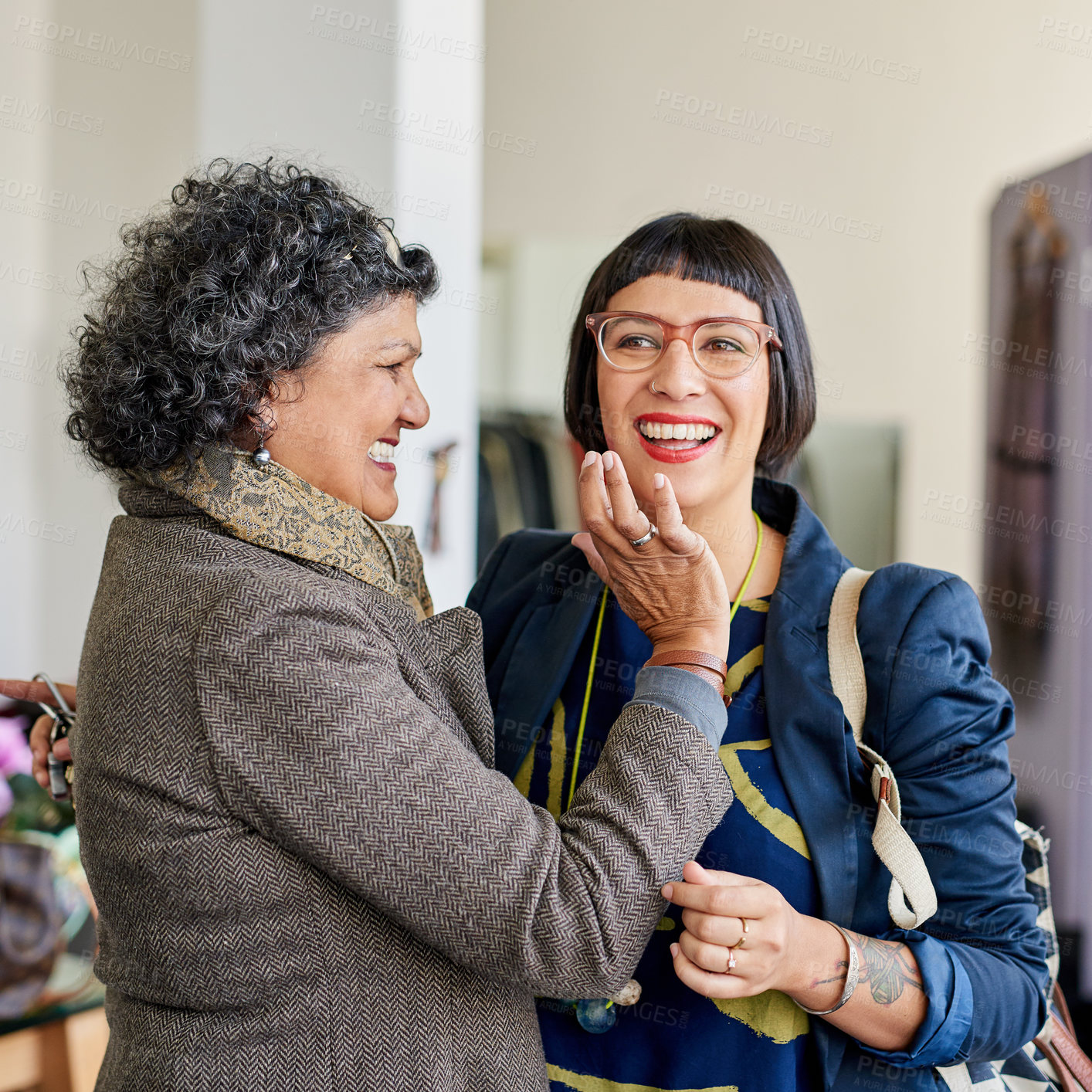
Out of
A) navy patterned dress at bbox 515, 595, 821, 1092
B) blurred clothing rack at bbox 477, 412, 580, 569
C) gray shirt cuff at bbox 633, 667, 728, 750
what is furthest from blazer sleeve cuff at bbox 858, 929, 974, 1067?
blurred clothing rack at bbox 477, 412, 580, 569

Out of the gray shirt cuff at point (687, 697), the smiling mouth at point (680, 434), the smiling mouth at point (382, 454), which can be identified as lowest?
the gray shirt cuff at point (687, 697)

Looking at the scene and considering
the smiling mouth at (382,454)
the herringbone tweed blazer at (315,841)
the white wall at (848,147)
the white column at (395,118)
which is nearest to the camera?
the herringbone tweed blazer at (315,841)

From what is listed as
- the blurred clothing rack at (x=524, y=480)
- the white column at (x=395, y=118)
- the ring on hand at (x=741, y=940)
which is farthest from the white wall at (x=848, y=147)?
the ring on hand at (x=741, y=940)

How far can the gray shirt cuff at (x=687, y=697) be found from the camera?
1.10 meters

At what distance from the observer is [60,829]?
A: 2.17 meters

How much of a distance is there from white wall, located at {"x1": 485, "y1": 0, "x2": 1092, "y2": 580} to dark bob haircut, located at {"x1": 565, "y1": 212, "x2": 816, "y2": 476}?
7.27 feet

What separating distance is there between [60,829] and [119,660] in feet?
4.40

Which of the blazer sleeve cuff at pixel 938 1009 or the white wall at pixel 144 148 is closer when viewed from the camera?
the blazer sleeve cuff at pixel 938 1009

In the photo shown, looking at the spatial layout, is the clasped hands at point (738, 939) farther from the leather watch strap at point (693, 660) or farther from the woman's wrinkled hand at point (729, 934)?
the leather watch strap at point (693, 660)

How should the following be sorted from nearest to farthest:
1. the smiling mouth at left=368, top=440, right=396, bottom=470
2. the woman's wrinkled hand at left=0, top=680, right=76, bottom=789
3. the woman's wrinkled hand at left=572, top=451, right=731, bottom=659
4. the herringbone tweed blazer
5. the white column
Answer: the herringbone tweed blazer, the woman's wrinkled hand at left=572, top=451, right=731, bottom=659, the smiling mouth at left=368, top=440, right=396, bottom=470, the woman's wrinkled hand at left=0, top=680, right=76, bottom=789, the white column

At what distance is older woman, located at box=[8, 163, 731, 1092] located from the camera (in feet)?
3.27

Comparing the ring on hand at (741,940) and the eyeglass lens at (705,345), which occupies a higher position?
the eyeglass lens at (705,345)

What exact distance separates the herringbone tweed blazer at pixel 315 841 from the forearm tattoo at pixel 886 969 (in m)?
0.28

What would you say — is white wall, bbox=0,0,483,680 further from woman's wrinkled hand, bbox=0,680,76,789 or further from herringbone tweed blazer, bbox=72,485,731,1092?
herringbone tweed blazer, bbox=72,485,731,1092
